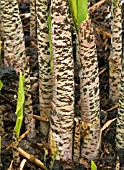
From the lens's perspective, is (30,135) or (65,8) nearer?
(65,8)

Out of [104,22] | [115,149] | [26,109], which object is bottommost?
[115,149]

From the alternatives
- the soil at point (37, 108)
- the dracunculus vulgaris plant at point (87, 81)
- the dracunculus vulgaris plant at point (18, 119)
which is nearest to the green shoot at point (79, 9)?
the dracunculus vulgaris plant at point (87, 81)

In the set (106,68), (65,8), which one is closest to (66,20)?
(65,8)

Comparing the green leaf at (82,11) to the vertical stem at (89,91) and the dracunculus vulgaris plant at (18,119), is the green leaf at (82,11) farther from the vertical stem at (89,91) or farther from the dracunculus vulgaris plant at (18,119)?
the dracunculus vulgaris plant at (18,119)

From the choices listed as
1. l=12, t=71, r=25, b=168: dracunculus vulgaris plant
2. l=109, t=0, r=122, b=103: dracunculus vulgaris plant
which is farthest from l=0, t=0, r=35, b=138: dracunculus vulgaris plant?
l=109, t=0, r=122, b=103: dracunculus vulgaris plant

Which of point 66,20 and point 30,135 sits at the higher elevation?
point 66,20

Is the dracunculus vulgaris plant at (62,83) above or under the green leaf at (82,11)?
under

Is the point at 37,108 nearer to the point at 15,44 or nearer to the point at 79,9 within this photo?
the point at 15,44

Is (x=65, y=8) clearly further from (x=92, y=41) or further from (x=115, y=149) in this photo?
(x=115, y=149)
